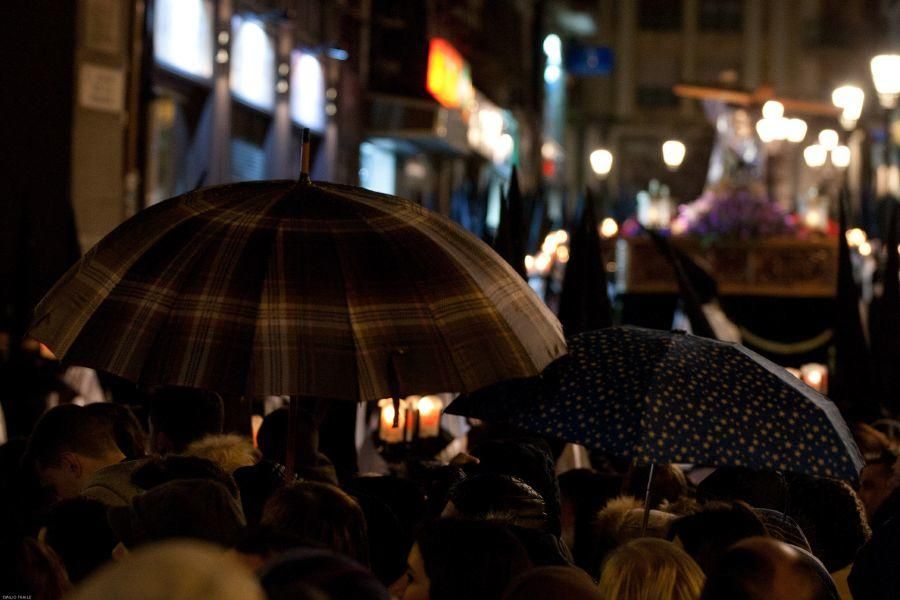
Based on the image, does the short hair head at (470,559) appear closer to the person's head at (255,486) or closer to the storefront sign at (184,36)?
the person's head at (255,486)

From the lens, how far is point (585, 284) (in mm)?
11016

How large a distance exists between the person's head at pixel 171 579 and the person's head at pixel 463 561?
1.80 meters

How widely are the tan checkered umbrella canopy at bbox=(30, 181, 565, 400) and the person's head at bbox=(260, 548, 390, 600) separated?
5.30 ft

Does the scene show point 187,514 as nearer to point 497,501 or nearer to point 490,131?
point 497,501

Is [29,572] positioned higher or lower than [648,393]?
lower

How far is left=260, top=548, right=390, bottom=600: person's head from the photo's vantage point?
9.50 ft

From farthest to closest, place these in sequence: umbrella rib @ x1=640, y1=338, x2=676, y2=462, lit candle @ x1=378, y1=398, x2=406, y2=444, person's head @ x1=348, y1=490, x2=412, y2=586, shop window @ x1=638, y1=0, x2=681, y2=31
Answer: shop window @ x1=638, y1=0, x2=681, y2=31 → lit candle @ x1=378, y1=398, x2=406, y2=444 → umbrella rib @ x1=640, y1=338, x2=676, y2=462 → person's head @ x1=348, y1=490, x2=412, y2=586

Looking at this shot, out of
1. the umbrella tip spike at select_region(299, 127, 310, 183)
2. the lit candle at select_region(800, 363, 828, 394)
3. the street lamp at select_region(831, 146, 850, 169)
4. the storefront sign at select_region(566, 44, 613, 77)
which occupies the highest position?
the storefront sign at select_region(566, 44, 613, 77)

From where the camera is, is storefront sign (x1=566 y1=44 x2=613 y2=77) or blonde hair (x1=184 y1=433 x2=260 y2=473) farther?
storefront sign (x1=566 y1=44 x2=613 y2=77)

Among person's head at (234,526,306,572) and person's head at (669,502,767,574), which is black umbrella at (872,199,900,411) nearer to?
person's head at (669,502,767,574)

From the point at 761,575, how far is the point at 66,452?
2.90m

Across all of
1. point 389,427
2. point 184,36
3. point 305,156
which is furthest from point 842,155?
point 305,156

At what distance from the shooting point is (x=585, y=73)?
57.8 m

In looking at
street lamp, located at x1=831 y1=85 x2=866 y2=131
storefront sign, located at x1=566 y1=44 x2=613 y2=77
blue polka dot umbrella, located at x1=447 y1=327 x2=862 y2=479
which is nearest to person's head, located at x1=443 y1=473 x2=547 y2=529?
blue polka dot umbrella, located at x1=447 y1=327 x2=862 y2=479
